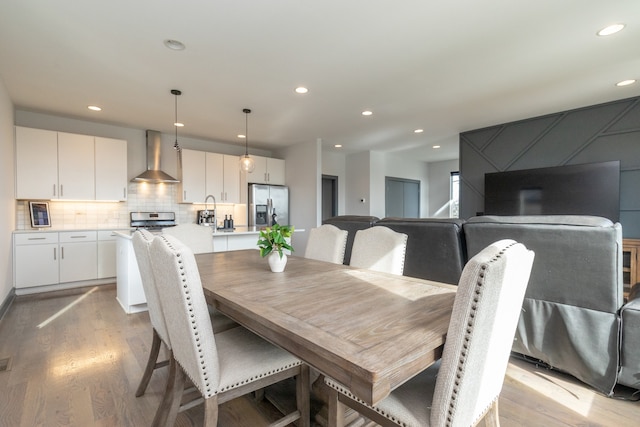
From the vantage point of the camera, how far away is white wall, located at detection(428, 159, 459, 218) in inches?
320

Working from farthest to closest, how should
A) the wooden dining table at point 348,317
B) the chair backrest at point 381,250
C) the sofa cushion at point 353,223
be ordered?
the sofa cushion at point 353,223 < the chair backrest at point 381,250 < the wooden dining table at point 348,317

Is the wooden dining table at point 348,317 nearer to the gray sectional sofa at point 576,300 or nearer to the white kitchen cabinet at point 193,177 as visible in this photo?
the gray sectional sofa at point 576,300

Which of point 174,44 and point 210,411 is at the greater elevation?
point 174,44

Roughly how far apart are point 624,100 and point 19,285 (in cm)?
806

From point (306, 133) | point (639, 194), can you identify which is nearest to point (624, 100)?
point (639, 194)

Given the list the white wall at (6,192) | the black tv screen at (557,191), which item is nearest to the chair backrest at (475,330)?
the black tv screen at (557,191)

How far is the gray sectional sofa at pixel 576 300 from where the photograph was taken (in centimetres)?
173

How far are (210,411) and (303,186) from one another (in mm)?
5006

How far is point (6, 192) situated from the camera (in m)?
3.46

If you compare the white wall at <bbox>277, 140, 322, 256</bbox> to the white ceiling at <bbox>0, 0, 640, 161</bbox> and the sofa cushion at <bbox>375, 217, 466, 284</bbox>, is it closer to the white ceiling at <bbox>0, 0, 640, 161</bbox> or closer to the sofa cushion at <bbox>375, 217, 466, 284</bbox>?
the white ceiling at <bbox>0, 0, 640, 161</bbox>

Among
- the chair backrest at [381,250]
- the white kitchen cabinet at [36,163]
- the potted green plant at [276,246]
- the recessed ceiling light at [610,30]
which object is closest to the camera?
the potted green plant at [276,246]

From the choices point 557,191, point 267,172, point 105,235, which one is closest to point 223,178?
point 267,172

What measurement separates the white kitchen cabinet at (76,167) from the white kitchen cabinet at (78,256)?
572mm

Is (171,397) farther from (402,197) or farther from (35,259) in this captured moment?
(402,197)
